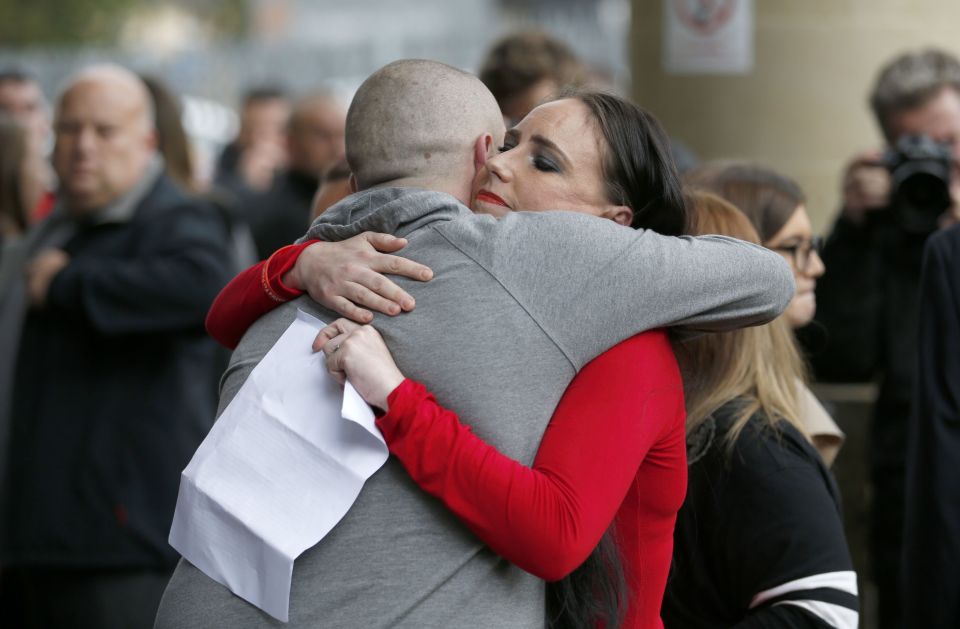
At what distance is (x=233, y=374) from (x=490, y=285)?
48 centimetres

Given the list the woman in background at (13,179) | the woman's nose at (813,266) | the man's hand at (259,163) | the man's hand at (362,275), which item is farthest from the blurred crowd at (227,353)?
the man's hand at (259,163)

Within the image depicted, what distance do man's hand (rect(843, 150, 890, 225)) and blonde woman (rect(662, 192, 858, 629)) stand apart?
1628 mm

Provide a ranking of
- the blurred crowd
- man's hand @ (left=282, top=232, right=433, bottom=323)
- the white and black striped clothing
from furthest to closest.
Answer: the blurred crowd → the white and black striped clothing → man's hand @ (left=282, top=232, right=433, bottom=323)

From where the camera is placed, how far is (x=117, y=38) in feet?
115

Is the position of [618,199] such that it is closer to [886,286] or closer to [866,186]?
[866,186]

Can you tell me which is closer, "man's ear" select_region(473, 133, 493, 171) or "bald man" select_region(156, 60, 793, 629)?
"bald man" select_region(156, 60, 793, 629)

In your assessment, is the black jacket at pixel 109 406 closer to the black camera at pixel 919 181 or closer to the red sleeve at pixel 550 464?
the black camera at pixel 919 181

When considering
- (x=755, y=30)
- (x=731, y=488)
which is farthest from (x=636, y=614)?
(x=755, y=30)

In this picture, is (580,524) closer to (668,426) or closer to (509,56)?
(668,426)

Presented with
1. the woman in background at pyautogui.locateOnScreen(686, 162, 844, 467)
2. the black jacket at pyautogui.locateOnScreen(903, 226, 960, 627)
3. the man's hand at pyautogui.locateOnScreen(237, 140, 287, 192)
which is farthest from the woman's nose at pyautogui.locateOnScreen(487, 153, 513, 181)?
the man's hand at pyautogui.locateOnScreen(237, 140, 287, 192)

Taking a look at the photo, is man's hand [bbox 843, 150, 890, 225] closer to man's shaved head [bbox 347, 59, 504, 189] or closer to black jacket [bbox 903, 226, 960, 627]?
black jacket [bbox 903, 226, 960, 627]

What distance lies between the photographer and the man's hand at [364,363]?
6.34 feet

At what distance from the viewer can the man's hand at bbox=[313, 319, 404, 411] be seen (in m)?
1.93

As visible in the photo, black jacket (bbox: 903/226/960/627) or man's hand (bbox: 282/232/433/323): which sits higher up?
man's hand (bbox: 282/232/433/323)
